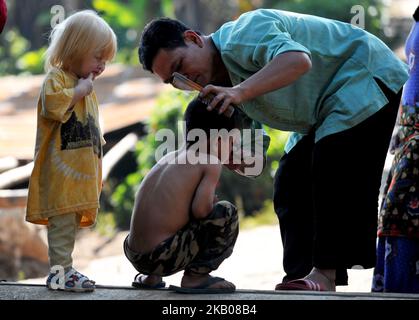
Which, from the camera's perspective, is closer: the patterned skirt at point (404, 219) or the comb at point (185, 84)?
the comb at point (185, 84)

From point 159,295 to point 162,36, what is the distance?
3.06 ft

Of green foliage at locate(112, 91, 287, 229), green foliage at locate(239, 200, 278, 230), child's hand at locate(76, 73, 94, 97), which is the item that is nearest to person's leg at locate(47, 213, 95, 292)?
child's hand at locate(76, 73, 94, 97)

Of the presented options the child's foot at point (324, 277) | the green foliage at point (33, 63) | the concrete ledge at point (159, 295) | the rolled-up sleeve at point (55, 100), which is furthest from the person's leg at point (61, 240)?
the green foliage at point (33, 63)

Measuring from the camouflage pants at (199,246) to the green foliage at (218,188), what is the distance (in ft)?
21.5

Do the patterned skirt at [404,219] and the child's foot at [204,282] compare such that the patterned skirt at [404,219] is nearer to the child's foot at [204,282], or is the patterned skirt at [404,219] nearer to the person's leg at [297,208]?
the person's leg at [297,208]

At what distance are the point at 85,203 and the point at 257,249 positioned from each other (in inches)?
182

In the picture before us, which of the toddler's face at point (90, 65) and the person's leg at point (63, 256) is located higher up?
the toddler's face at point (90, 65)

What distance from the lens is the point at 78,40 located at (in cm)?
357

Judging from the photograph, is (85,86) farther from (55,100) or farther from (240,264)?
(240,264)

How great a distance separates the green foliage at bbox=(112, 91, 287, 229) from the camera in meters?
10.3

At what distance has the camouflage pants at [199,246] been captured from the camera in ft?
11.4

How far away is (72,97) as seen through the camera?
3.48m
